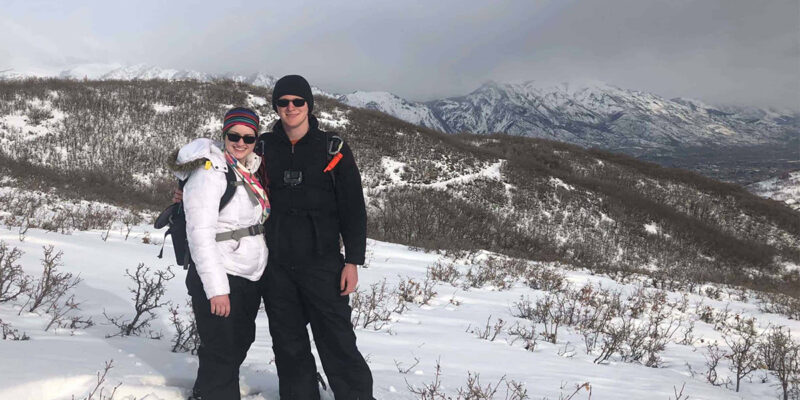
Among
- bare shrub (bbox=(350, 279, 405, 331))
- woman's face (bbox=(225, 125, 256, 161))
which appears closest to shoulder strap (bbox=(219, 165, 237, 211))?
woman's face (bbox=(225, 125, 256, 161))

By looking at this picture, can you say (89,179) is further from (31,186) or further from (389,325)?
(389,325)

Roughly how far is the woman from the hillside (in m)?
10.8

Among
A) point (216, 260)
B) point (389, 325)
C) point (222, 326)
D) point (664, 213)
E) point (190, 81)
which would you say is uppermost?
point (190, 81)

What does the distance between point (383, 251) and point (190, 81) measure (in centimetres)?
2806

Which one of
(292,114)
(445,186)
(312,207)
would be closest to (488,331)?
(312,207)

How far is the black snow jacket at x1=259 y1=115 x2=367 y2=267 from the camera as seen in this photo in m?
2.52

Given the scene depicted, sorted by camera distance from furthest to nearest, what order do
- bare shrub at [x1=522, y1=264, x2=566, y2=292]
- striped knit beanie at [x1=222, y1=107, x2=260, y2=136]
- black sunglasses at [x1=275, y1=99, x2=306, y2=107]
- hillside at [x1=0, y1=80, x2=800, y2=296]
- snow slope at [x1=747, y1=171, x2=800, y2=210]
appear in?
snow slope at [x1=747, y1=171, x2=800, y2=210] → hillside at [x1=0, y1=80, x2=800, y2=296] → bare shrub at [x1=522, y1=264, x2=566, y2=292] → black sunglasses at [x1=275, y1=99, x2=306, y2=107] → striped knit beanie at [x1=222, y1=107, x2=260, y2=136]

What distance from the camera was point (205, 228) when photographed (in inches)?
85.7

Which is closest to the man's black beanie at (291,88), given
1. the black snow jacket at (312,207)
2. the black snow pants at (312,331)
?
the black snow jacket at (312,207)

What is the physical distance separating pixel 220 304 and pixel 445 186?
23.7 m

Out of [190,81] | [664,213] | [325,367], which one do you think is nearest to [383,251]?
[325,367]

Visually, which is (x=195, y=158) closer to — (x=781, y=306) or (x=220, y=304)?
(x=220, y=304)

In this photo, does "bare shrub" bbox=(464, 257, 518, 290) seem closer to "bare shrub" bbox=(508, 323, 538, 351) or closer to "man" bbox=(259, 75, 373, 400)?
"bare shrub" bbox=(508, 323, 538, 351)

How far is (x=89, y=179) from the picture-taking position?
17875 mm
